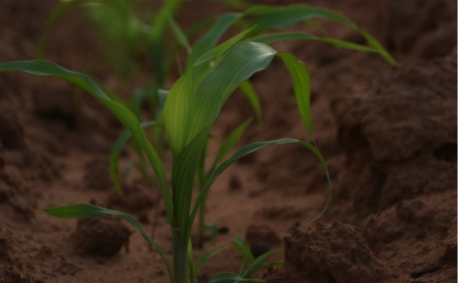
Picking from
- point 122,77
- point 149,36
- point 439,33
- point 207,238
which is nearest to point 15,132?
point 149,36

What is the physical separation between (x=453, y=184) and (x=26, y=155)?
1548mm

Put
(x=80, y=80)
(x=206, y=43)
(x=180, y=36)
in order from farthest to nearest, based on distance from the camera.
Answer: (x=180, y=36)
(x=206, y=43)
(x=80, y=80)

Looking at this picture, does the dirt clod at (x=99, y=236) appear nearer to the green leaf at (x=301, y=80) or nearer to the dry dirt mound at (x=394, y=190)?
the dry dirt mound at (x=394, y=190)

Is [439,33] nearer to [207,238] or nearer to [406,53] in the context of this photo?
[406,53]

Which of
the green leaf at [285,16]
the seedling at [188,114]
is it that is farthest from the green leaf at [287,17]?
the seedling at [188,114]

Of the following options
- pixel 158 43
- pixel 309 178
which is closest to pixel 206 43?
pixel 158 43

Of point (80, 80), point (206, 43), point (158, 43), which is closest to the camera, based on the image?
point (80, 80)

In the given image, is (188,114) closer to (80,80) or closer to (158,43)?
(80,80)

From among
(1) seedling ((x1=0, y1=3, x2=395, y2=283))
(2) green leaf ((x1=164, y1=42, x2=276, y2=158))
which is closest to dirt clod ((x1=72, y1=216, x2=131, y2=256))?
(1) seedling ((x1=0, y1=3, x2=395, y2=283))

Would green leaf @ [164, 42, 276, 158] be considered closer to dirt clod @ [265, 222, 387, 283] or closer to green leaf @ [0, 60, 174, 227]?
green leaf @ [0, 60, 174, 227]

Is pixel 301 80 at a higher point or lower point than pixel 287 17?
lower

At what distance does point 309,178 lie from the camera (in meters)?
2.93

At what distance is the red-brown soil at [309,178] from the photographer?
182 cm

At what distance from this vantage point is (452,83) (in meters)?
2.37
